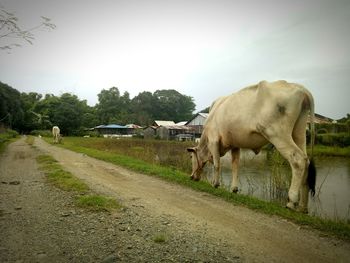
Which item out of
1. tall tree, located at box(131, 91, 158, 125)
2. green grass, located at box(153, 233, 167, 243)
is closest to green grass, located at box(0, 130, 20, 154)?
green grass, located at box(153, 233, 167, 243)

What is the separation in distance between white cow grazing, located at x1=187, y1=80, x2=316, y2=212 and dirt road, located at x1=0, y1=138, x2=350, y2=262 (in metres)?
1.12

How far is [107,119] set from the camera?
82125 mm

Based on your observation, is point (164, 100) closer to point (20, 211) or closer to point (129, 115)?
point (129, 115)

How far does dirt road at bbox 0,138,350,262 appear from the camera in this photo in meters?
3.77

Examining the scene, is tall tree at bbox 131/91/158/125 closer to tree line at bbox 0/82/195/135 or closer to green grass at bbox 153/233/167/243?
tree line at bbox 0/82/195/135

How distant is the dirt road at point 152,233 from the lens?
3.77m

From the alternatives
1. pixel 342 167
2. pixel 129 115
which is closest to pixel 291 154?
→ pixel 342 167

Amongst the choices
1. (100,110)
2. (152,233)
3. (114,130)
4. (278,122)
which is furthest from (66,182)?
(100,110)

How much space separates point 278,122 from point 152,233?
3.37m

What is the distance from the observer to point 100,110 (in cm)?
8344

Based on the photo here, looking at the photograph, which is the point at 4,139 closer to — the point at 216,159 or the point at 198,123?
the point at 216,159

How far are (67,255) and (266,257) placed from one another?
251 cm

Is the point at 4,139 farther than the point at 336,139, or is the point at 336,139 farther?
the point at 4,139

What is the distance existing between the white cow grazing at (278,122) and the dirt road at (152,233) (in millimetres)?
1116
